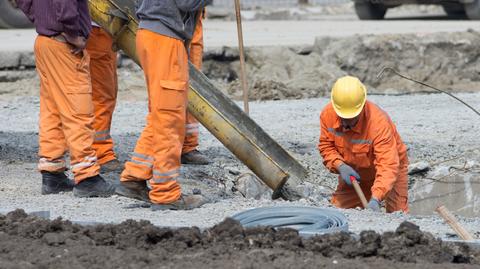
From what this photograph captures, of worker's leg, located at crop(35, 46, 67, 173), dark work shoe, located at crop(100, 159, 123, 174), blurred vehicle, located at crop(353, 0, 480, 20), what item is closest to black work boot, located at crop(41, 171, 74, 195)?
worker's leg, located at crop(35, 46, 67, 173)

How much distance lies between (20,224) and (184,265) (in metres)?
1.26

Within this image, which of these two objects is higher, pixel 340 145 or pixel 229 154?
pixel 340 145

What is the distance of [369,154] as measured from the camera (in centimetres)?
827

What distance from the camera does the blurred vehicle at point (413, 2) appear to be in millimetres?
20203

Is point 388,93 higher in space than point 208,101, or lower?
lower

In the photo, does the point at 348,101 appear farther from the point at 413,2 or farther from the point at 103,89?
the point at 413,2

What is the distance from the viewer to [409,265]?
540cm

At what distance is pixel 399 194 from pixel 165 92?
2718 mm

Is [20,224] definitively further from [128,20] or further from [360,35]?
[360,35]

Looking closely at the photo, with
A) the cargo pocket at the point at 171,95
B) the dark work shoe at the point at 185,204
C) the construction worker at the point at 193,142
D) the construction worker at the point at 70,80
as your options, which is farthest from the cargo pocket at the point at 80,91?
the construction worker at the point at 193,142

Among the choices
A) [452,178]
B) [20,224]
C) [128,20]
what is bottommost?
[452,178]

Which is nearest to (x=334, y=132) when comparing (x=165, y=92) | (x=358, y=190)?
(x=358, y=190)

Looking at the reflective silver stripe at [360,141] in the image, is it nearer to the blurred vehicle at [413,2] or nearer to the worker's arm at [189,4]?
the worker's arm at [189,4]

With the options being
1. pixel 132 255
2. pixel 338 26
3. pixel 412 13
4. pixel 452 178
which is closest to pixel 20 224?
pixel 132 255
